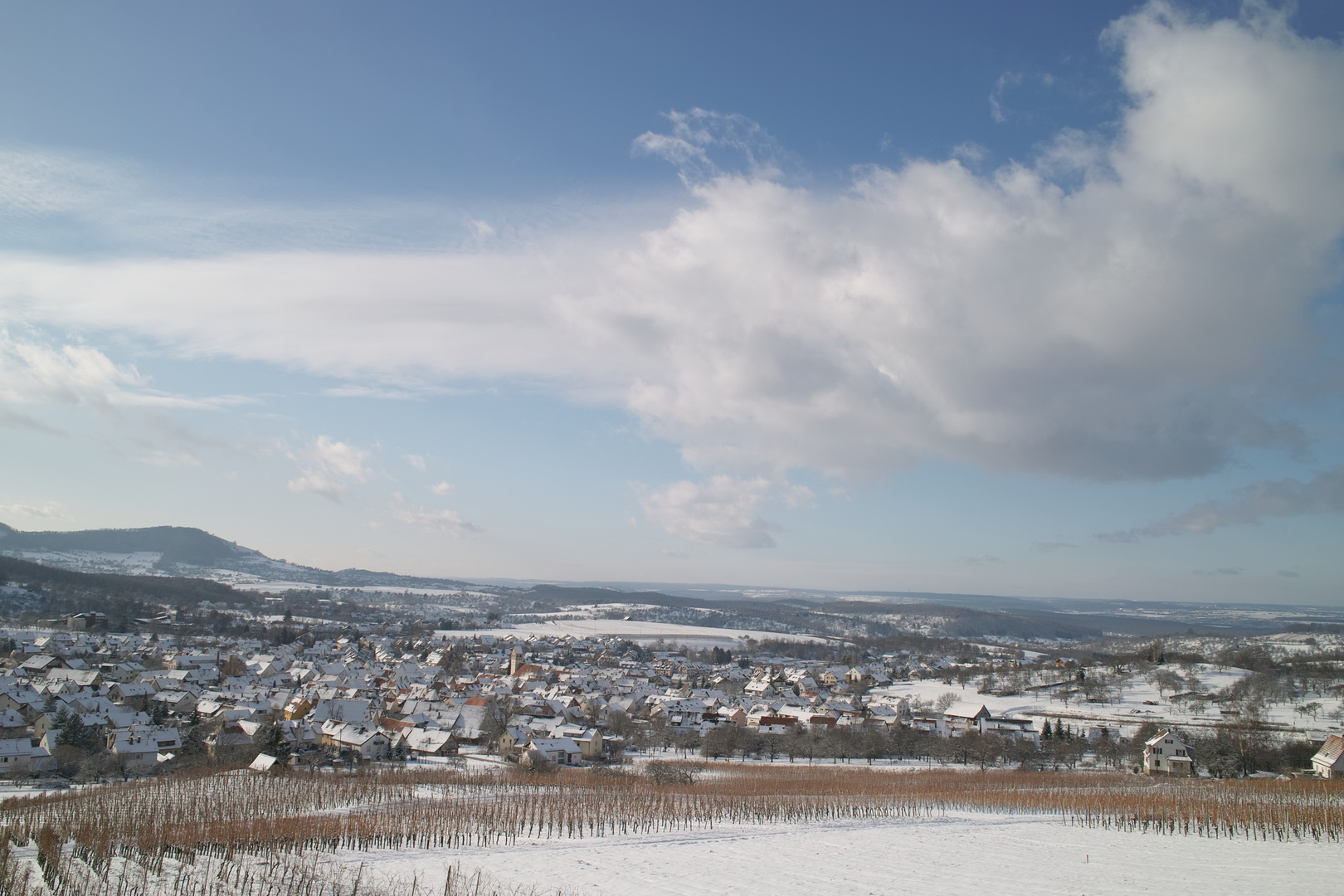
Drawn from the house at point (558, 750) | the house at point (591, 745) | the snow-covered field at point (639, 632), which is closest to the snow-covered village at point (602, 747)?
the house at point (558, 750)

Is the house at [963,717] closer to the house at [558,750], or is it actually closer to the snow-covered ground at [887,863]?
the house at [558,750]

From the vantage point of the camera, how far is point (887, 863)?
60.6 feet

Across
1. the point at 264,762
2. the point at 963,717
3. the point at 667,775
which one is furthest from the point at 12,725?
the point at 963,717

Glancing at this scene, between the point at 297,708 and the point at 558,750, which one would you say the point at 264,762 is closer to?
the point at 558,750

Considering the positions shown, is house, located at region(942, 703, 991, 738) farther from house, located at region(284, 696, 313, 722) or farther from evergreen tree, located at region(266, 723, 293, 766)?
house, located at region(284, 696, 313, 722)

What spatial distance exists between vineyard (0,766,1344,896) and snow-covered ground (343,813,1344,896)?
5.56ft

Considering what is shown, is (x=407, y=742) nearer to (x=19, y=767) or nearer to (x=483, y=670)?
(x=19, y=767)

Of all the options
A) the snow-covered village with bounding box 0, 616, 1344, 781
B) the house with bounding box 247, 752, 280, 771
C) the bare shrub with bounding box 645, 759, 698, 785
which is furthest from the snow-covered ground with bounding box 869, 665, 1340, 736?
the house with bounding box 247, 752, 280, 771

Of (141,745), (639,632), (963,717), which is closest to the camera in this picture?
(141,745)

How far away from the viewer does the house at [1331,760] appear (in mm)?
39594

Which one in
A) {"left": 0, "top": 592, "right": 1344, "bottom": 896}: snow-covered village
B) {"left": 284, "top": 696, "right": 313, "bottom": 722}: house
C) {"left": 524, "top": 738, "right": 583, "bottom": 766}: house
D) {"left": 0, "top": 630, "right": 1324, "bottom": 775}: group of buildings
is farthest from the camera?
{"left": 284, "top": 696, "right": 313, "bottom": 722}: house

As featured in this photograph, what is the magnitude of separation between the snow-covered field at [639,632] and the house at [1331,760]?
10656 cm

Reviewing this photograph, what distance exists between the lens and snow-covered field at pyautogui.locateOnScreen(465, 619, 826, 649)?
483ft

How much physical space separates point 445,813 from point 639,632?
148 meters
